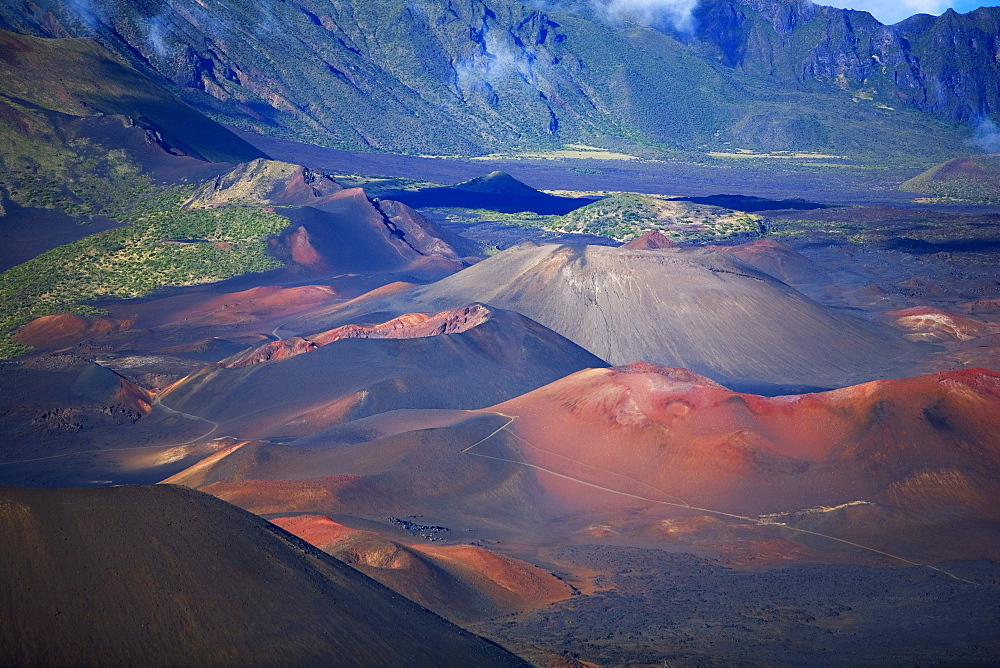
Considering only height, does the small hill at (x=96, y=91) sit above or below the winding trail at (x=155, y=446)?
above

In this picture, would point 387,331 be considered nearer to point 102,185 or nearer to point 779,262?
point 102,185

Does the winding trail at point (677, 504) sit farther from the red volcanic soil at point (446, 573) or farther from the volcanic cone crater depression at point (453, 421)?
the red volcanic soil at point (446, 573)

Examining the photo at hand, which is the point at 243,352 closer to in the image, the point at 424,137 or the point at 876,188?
the point at 876,188

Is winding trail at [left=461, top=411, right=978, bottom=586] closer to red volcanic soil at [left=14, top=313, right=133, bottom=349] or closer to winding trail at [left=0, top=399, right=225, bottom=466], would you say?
winding trail at [left=0, top=399, right=225, bottom=466]

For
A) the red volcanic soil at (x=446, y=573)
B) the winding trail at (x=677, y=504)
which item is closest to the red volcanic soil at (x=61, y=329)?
the winding trail at (x=677, y=504)

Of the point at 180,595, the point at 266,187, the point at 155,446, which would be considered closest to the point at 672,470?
the point at 155,446

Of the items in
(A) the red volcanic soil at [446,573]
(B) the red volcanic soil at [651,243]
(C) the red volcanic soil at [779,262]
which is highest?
(B) the red volcanic soil at [651,243]

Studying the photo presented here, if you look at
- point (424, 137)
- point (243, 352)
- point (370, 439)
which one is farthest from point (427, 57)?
point (370, 439)
